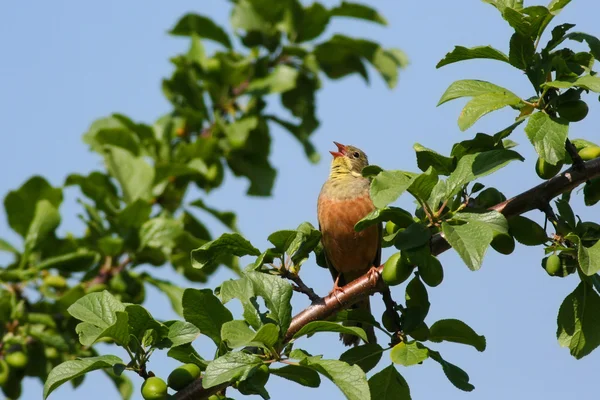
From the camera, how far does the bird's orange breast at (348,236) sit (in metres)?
5.59

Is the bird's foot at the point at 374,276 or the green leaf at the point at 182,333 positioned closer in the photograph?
the green leaf at the point at 182,333

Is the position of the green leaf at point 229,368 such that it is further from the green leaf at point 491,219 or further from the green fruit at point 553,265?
the green fruit at point 553,265

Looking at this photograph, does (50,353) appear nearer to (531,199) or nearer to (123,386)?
(123,386)

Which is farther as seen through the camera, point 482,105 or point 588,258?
point 482,105

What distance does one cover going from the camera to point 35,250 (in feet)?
19.3

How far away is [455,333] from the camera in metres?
3.41

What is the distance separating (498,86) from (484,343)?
1.04 metres

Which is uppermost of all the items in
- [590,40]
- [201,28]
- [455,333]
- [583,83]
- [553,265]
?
[201,28]

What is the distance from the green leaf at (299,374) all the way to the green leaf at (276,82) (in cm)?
388

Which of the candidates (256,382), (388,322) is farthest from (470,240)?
(256,382)

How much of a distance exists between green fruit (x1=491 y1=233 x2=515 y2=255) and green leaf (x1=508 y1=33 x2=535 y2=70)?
25.5 inches

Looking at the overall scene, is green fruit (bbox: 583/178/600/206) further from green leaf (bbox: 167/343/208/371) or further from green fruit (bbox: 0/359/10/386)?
green fruit (bbox: 0/359/10/386)

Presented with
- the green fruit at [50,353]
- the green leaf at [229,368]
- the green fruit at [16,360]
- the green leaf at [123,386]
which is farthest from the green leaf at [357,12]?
the green leaf at [229,368]

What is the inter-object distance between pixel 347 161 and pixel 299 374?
4.16 meters
